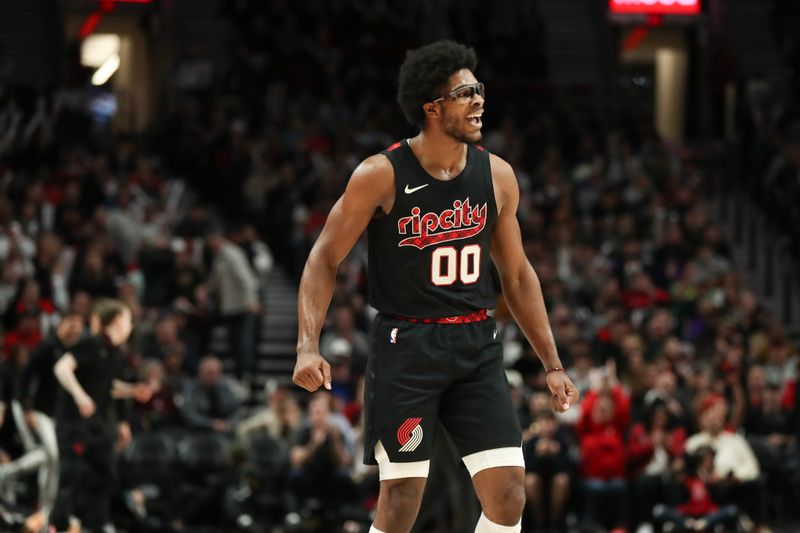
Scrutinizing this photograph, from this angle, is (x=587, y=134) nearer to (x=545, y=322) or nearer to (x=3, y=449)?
(x=3, y=449)

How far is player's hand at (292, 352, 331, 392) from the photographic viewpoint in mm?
5141

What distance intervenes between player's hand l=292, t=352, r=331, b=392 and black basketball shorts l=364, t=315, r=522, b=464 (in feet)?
1.15

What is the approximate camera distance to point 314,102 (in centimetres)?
2044

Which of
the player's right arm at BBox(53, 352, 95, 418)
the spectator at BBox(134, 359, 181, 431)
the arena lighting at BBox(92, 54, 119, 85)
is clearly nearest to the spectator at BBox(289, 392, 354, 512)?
the spectator at BBox(134, 359, 181, 431)

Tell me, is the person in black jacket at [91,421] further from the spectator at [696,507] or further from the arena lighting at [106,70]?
the arena lighting at [106,70]

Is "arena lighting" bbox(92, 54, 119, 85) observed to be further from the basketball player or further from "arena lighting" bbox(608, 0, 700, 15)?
the basketball player

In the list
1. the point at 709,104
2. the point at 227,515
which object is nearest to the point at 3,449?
the point at 227,515

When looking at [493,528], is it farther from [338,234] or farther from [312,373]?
[338,234]

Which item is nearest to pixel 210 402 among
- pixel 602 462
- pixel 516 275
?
pixel 602 462

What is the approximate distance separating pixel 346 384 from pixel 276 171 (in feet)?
17.5

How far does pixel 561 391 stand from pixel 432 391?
540mm

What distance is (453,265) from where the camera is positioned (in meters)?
5.44

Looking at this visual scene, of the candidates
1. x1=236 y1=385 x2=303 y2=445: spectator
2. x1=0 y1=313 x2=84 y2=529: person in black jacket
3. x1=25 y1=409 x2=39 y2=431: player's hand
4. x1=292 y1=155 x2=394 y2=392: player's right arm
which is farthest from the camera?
x1=236 y1=385 x2=303 y2=445: spectator

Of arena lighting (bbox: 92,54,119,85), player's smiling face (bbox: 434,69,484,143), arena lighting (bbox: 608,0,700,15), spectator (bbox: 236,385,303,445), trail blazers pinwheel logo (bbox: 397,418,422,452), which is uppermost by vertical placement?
arena lighting (bbox: 608,0,700,15)
